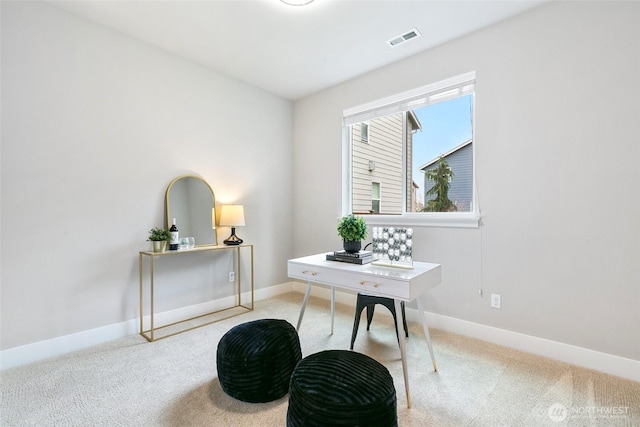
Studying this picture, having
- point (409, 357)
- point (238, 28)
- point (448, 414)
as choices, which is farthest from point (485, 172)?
point (238, 28)

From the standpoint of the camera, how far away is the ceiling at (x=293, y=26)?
2.31 metres

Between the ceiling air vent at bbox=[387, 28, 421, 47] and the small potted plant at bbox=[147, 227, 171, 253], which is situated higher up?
the ceiling air vent at bbox=[387, 28, 421, 47]

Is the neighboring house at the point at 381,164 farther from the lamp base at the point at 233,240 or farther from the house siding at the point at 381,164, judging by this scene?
the lamp base at the point at 233,240

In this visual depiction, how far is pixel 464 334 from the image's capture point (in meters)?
2.68

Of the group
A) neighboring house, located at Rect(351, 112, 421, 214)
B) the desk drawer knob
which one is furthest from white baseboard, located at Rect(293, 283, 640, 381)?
neighboring house, located at Rect(351, 112, 421, 214)

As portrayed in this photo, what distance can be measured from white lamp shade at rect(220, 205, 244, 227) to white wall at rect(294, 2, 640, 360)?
78.0 inches

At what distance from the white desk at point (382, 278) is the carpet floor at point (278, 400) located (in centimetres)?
24

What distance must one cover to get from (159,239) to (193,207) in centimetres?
53

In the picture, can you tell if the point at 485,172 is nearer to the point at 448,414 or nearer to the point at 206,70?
the point at 448,414

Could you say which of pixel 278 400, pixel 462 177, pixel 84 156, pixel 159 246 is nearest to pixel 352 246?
pixel 278 400

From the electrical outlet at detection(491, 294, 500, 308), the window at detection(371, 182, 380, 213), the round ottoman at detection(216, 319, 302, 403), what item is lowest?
the round ottoman at detection(216, 319, 302, 403)

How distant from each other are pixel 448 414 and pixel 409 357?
64 centimetres

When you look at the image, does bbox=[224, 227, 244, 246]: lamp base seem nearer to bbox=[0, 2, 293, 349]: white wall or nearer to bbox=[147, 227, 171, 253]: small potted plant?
bbox=[0, 2, 293, 349]: white wall

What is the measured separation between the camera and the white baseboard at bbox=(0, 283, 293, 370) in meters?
2.17
